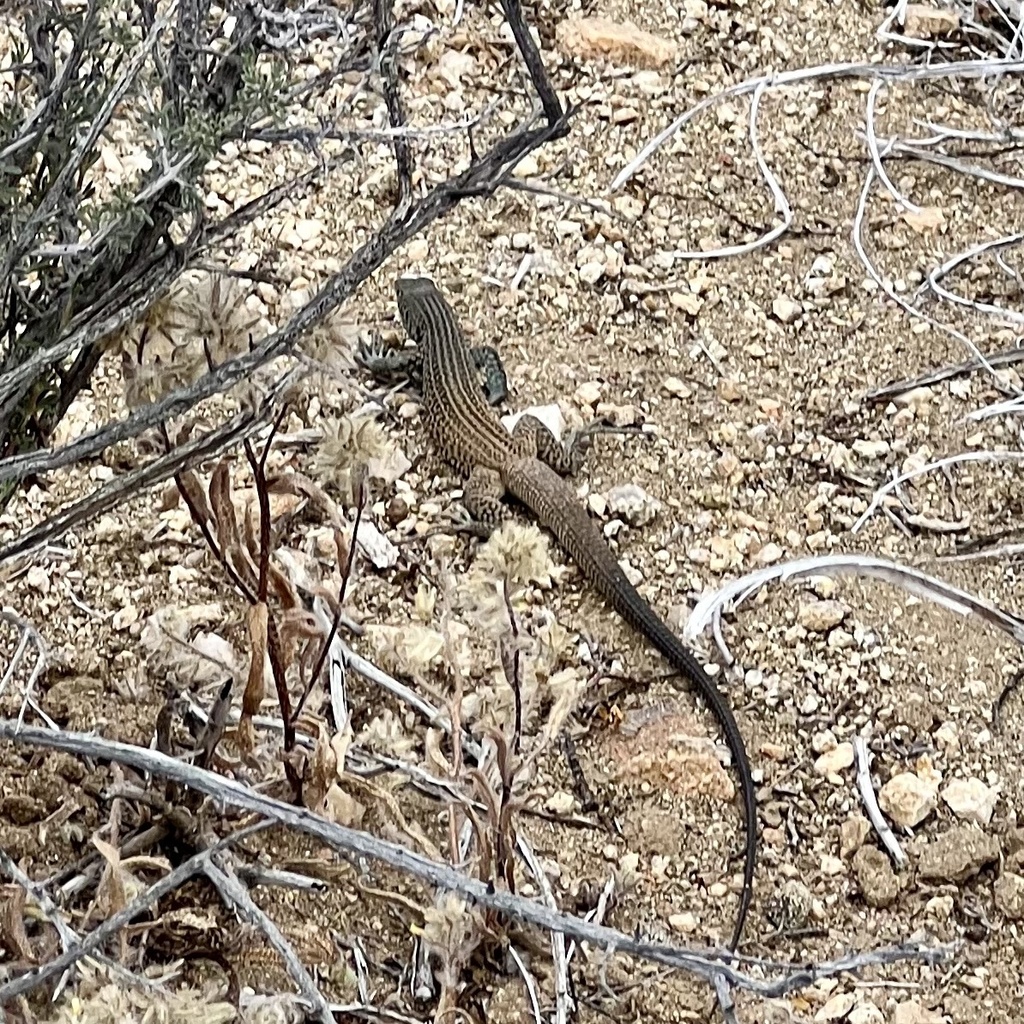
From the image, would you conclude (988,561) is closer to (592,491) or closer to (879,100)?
(592,491)

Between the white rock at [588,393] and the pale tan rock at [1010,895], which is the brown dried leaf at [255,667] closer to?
the pale tan rock at [1010,895]

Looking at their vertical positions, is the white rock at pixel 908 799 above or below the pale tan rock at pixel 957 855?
above

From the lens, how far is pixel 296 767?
2168mm

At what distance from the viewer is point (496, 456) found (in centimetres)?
338

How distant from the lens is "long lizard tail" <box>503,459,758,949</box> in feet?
8.39

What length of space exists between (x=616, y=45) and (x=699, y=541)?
162 centimetres

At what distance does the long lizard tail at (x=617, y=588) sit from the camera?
2.56m

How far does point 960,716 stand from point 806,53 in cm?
209

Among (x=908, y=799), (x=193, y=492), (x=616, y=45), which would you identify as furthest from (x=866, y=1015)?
(x=616, y=45)

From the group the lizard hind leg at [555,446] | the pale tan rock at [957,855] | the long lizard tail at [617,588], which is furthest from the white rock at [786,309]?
the pale tan rock at [957,855]

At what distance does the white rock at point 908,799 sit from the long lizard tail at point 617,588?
0.23m

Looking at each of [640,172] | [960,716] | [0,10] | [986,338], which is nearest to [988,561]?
[960,716]

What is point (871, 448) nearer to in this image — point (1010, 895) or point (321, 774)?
point (1010, 895)

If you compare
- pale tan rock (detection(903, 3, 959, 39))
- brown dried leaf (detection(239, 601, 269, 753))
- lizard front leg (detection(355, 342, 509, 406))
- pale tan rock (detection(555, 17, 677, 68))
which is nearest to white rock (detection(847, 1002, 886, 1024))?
brown dried leaf (detection(239, 601, 269, 753))
